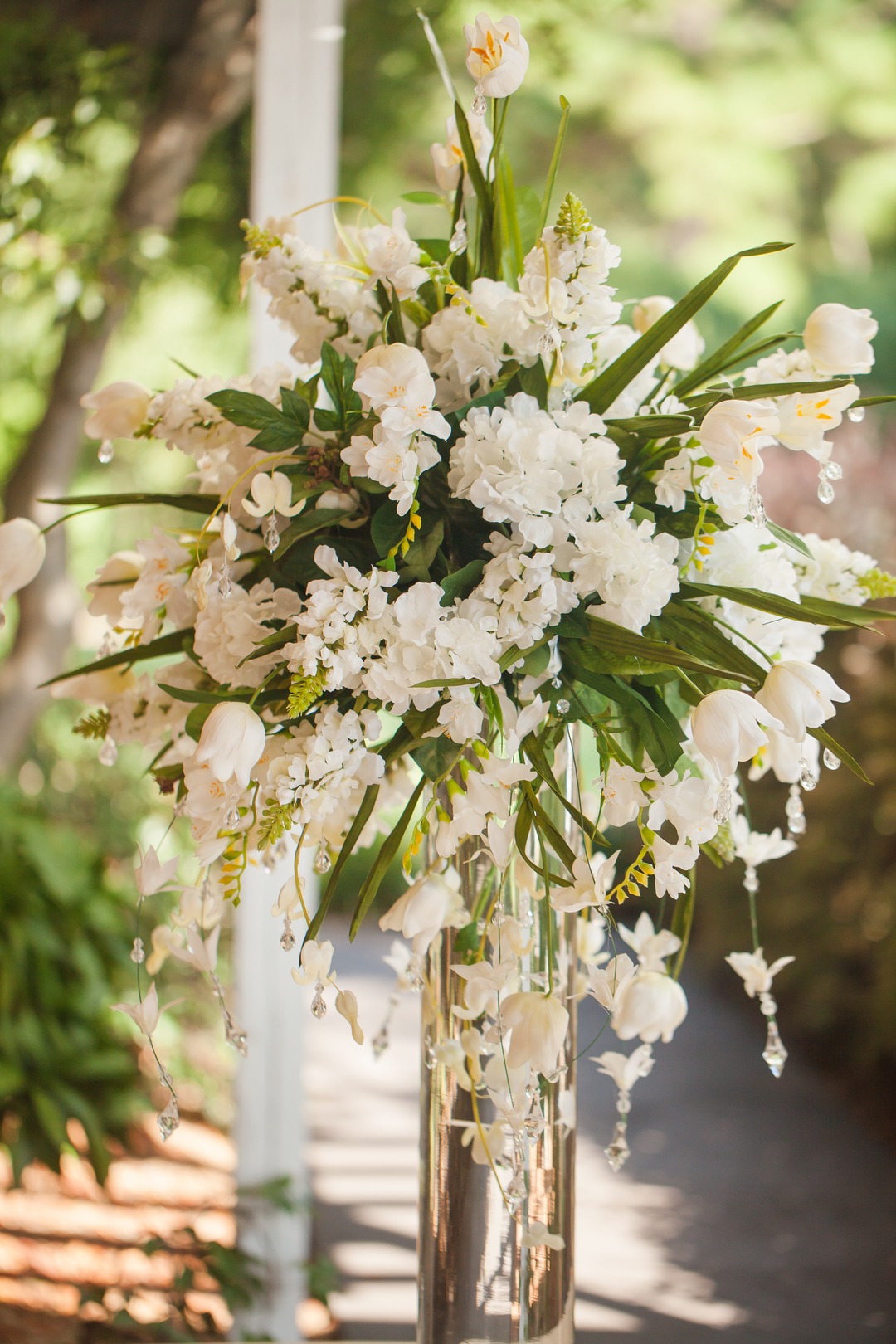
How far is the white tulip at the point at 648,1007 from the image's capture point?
61 cm

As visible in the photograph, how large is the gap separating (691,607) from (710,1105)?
6.30 feet

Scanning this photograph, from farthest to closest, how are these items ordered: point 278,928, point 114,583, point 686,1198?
point 686,1198, point 278,928, point 114,583

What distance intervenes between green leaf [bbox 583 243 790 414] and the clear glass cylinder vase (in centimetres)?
28

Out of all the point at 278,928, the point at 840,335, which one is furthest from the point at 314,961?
the point at 278,928

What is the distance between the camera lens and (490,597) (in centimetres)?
57

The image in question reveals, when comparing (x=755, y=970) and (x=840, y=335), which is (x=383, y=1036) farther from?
(x=840, y=335)

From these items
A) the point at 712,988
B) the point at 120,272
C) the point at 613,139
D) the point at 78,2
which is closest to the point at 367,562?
the point at 120,272

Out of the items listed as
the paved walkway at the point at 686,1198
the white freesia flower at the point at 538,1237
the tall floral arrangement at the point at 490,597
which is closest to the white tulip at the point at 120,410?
the tall floral arrangement at the point at 490,597

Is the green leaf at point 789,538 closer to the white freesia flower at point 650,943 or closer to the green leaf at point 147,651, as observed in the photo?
the white freesia flower at point 650,943

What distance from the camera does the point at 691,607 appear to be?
62 cm

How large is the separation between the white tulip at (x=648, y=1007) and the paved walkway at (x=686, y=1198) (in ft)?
4.40

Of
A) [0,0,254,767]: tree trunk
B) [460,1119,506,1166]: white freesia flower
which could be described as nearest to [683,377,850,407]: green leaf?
[460,1119,506,1166]: white freesia flower

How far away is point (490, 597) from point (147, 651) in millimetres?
238

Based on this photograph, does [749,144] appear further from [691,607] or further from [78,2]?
[691,607]
